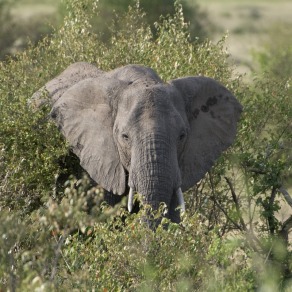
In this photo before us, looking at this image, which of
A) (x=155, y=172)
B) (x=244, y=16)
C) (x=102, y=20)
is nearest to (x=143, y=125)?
(x=155, y=172)

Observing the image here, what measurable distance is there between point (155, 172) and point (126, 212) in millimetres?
1351

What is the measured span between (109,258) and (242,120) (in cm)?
398

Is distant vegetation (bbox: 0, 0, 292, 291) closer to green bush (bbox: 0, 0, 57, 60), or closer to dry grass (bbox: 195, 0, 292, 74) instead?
green bush (bbox: 0, 0, 57, 60)

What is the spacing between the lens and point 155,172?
30.5ft

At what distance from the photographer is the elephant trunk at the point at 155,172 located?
9250 mm

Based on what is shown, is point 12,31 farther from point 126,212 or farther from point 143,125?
point 126,212

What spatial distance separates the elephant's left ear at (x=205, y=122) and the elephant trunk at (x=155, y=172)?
26.7 inches

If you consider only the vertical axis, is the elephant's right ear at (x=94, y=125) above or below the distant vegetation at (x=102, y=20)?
above

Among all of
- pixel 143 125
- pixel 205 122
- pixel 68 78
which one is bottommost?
pixel 205 122

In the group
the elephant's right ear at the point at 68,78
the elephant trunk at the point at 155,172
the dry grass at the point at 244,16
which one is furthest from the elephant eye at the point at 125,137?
the dry grass at the point at 244,16

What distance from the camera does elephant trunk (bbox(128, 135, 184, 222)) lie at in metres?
9.25

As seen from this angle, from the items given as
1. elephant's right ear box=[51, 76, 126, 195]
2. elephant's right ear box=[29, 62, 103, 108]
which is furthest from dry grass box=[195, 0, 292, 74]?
elephant's right ear box=[51, 76, 126, 195]

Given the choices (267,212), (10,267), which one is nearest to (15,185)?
(267,212)

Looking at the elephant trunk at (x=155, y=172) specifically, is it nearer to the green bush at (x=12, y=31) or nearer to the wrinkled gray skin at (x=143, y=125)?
the wrinkled gray skin at (x=143, y=125)
